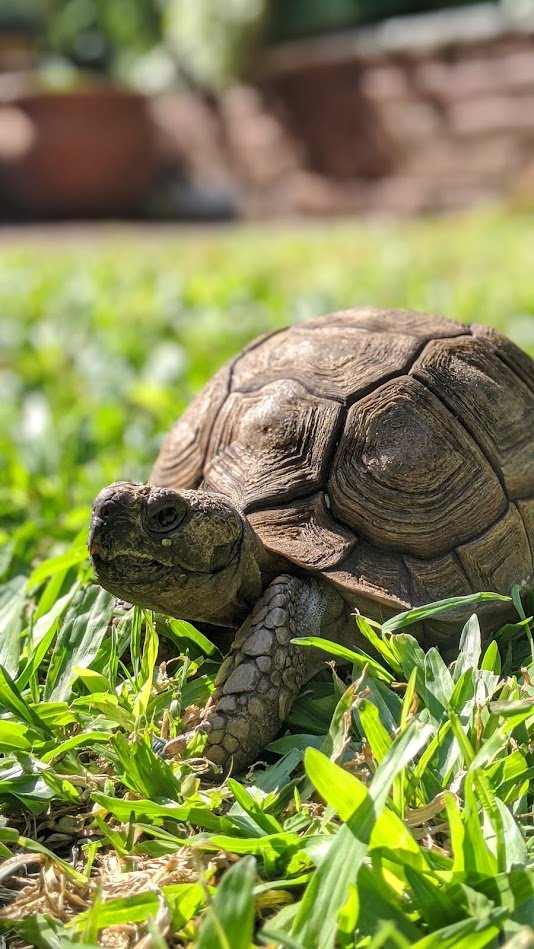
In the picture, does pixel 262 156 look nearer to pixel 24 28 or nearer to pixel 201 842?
pixel 201 842

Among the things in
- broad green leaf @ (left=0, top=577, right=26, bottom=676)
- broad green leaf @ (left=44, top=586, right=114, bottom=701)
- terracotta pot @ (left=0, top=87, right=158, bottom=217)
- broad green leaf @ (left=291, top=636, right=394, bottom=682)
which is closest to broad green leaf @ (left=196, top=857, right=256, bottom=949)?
broad green leaf @ (left=291, top=636, right=394, bottom=682)

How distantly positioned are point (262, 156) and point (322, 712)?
1025cm

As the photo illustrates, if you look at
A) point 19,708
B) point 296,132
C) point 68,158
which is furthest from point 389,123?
point 19,708

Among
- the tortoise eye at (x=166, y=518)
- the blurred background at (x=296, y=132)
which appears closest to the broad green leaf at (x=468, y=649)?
the tortoise eye at (x=166, y=518)

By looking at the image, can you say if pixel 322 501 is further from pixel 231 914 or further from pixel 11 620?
pixel 231 914

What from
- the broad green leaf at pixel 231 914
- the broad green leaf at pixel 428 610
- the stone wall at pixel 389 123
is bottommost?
the broad green leaf at pixel 231 914

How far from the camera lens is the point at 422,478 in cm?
177

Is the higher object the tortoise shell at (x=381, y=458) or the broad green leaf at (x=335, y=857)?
the tortoise shell at (x=381, y=458)

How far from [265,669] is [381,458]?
1.46ft

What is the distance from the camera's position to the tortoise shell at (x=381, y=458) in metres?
1.70

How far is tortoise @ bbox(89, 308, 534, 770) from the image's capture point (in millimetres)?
1534

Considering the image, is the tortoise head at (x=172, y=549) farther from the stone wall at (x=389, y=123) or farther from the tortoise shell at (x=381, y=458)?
the stone wall at (x=389, y=123)

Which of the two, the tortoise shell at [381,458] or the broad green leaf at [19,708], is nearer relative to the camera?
the broad green leaf at [19,708]

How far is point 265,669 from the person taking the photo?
5.08 feet
